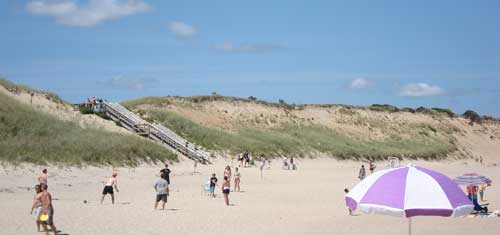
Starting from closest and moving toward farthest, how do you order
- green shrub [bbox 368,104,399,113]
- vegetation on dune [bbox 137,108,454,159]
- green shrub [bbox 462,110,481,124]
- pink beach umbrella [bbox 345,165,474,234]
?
pink beach umbrella [bbox 345,165,474,234]
vegetation on dune [bbox 137,108,454,159]
green shrub [bbox 368,104,399,113]
green shrub [bbox 462,110,481,124]

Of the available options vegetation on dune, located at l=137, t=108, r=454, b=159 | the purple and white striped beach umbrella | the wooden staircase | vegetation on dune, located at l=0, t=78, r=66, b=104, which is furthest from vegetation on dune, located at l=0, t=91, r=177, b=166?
the purple and white striped beach umbrella

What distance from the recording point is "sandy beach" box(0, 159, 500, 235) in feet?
55.2

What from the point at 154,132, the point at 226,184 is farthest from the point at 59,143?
the point at 226,184

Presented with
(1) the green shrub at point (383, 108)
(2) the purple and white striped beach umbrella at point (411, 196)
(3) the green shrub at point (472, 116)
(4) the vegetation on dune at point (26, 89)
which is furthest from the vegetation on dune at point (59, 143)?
(3) the green shrub at point (472, 116)

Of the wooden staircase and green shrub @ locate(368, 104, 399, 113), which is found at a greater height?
green shrub @ locate(368, 104, 399, 113)

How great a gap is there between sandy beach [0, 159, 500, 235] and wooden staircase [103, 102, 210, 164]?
5052mm

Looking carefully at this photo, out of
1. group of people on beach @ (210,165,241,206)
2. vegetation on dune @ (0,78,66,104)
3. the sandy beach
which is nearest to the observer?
the sandy beach

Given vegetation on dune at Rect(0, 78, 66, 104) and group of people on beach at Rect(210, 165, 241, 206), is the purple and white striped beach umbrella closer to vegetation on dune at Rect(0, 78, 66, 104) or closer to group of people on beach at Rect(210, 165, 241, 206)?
group of people on beach at Rect(210, 165, 241, 206)

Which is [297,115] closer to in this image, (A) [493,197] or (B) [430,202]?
(A) [493,197]

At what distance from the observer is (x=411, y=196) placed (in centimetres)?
920

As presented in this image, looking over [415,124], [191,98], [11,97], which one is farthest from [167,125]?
[415,124]

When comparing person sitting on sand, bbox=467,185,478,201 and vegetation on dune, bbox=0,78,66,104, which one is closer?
person sitting on sand, bbox=467,185,478,201

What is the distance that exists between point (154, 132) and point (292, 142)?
15.2m

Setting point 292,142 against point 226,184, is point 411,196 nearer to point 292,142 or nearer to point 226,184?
point 226,184
